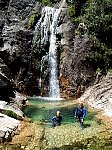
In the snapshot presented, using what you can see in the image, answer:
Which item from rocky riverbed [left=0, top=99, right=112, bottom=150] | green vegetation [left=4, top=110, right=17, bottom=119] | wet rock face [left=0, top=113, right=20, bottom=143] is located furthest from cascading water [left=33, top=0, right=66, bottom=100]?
wet rock face [left=0, top=113, right=20, bottom=143]

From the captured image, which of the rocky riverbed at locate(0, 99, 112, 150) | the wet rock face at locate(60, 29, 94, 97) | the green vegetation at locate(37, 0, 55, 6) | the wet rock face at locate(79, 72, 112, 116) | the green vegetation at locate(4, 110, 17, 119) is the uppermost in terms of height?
the green vegetation at locate(37, 0, 55, 6)

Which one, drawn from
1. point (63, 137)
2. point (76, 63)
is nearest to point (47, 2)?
point (76, 63)

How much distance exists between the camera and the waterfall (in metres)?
43.6

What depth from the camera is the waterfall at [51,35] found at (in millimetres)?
43625

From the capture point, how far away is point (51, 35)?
4534 cm

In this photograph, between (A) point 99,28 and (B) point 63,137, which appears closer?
(B) point 63,137

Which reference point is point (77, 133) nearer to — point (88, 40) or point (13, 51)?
point (88, 40)

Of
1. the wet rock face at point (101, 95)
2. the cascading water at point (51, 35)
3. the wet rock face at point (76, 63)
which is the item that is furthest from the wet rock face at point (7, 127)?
the cascading water at point (51, 35)

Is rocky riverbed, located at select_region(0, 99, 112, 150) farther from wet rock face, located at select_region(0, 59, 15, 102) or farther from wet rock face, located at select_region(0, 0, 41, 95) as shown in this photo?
wet rock face, located at select_region(0, 0, 41, 95)

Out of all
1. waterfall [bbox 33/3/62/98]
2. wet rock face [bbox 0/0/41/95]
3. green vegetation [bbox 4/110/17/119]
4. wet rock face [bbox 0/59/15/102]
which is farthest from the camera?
wet rock face [bbox 0/0/41/95]

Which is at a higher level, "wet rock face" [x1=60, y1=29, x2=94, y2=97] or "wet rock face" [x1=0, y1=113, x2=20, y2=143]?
"wet rock face" [x1=60, y1=29, x2=94, y2=97]

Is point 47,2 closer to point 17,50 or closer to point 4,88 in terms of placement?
point 17,50

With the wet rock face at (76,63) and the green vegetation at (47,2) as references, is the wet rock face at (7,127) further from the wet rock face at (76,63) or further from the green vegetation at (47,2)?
the green vegetation at (47,2)

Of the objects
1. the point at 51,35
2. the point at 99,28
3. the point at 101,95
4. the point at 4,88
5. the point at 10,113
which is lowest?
the point at 10,113
